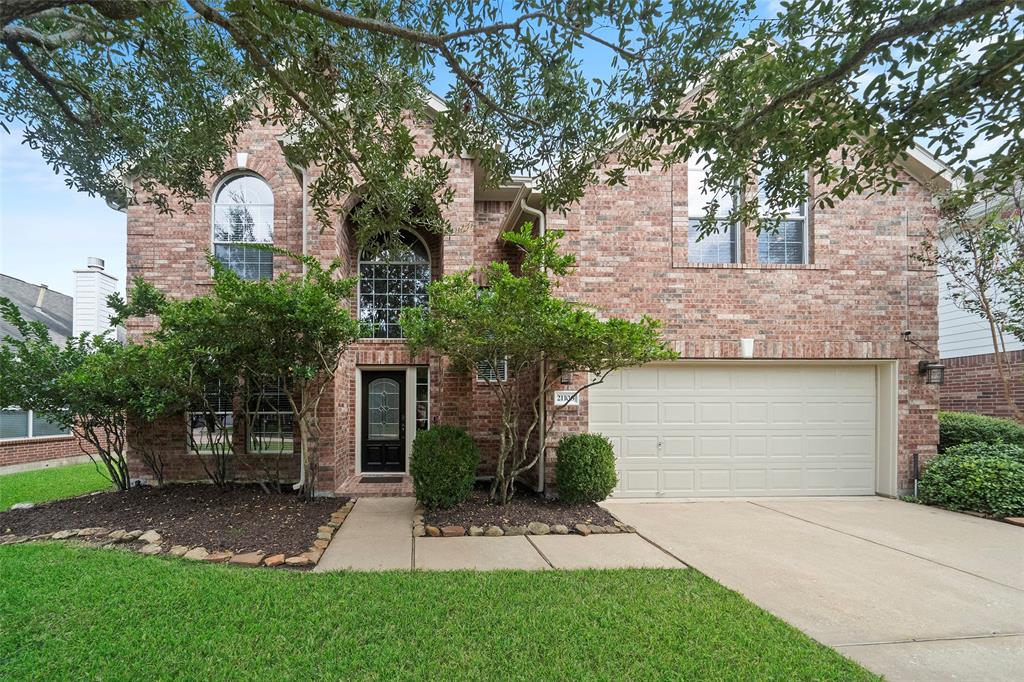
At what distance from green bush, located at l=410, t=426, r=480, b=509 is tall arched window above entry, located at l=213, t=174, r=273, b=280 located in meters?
4.41

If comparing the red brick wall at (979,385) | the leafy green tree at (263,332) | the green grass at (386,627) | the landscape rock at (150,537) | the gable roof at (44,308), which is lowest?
the landscape rock at (150,537)

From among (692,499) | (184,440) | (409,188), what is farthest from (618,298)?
(184,440)

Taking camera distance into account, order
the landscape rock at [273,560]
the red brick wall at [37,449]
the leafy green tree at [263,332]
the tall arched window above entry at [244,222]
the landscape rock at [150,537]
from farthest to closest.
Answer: the red brick wall at [37,449] < the tall arched window above entry at [244,222] < the leafy green tree at [263,332] < the landscape rock at [150,537] < the landscape rock at [273,560]

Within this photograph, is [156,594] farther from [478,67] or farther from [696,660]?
[478,67]

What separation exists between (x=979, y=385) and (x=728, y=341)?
6.81 metres

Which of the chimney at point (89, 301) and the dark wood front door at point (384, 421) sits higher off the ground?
the chimney at point (89, 301)

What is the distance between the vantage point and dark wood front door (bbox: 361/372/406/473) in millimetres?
8586

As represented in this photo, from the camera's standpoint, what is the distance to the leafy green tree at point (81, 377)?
5.99 m

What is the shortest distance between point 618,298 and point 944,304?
892 centimetres

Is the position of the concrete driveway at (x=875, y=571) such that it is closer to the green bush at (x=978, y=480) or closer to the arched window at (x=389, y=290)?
the green bush at (x=978, y=480)

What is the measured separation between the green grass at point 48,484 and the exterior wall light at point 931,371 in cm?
1253

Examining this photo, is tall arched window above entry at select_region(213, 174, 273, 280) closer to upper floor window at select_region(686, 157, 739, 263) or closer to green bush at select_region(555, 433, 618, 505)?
green bush at select_region(555, 433, 618, 505)

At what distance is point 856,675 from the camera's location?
2.77 meters

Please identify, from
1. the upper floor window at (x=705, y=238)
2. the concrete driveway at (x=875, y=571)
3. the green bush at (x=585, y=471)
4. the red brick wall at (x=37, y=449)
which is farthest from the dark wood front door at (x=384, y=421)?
the red brick wall at (x=37, y=449)
